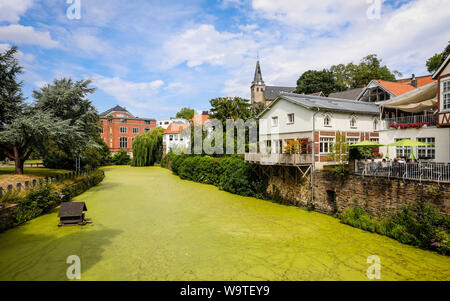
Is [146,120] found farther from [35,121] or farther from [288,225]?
[288,225]

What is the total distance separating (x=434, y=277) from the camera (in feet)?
27.6

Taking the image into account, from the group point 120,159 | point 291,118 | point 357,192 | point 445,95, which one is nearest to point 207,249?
point 357,192

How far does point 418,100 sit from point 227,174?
53.1 ft

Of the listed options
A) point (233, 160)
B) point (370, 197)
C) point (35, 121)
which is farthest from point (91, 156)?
point (370, 197)

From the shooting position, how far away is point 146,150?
51.0 m

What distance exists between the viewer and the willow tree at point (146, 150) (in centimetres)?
5078

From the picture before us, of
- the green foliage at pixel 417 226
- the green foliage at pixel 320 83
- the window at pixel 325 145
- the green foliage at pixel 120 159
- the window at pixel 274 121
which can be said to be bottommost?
the green foliage at pixel 417 226

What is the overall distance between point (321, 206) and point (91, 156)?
33212 mm

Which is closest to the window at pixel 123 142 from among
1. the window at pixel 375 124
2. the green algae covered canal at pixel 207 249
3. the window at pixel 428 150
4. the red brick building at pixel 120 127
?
the red brick building at pixel 120 127

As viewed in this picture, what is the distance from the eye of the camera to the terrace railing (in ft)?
35.3

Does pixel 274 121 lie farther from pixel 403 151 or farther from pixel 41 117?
pixel 41 117

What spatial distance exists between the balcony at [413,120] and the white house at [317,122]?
114 inches

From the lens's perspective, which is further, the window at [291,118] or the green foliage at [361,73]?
the green foliage at [361,73]

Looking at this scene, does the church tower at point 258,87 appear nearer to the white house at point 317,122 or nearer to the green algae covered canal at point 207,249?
the white house at point 317,122
